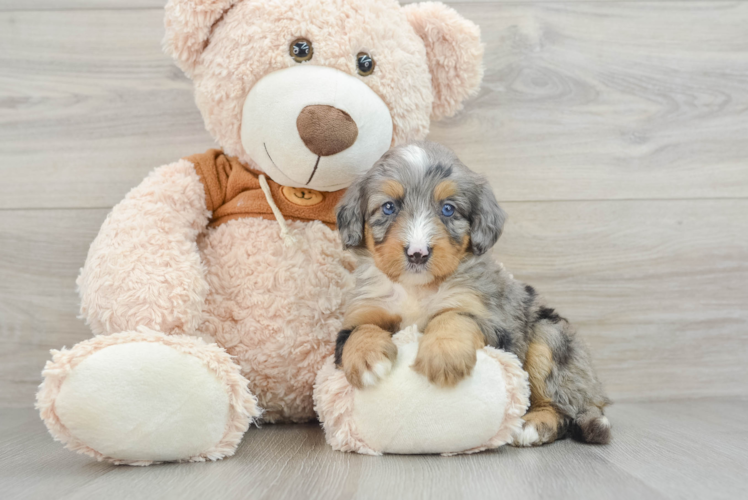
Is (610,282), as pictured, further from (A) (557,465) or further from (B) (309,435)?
(B) (309,435)

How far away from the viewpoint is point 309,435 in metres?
1.97

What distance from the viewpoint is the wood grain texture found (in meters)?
1.41

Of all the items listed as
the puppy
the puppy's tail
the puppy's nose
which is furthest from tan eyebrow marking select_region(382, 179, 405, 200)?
the puppy's tail

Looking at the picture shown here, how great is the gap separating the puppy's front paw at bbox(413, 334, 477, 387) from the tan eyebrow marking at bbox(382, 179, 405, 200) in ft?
1.30

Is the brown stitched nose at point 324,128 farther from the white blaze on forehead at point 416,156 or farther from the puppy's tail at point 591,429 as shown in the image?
the puppy's tail at point 591,429

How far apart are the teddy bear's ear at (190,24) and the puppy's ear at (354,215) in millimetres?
693

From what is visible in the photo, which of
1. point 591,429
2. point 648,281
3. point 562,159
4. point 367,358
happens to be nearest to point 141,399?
point 367,358

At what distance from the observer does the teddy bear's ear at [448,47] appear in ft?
7.04

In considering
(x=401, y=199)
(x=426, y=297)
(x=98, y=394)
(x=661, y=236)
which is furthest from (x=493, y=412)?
(x=661, y=236)

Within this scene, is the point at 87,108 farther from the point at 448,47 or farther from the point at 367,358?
the point at 367,358

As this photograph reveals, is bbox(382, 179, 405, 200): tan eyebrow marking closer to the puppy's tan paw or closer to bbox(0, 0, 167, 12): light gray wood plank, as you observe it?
the puppy's tan paw

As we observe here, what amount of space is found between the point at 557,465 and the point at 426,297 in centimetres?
56

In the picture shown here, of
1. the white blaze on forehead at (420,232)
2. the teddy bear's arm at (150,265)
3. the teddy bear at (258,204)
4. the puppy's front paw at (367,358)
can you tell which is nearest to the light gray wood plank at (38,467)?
the teddy bear at (258,204)

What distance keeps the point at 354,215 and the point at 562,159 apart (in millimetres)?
1194
